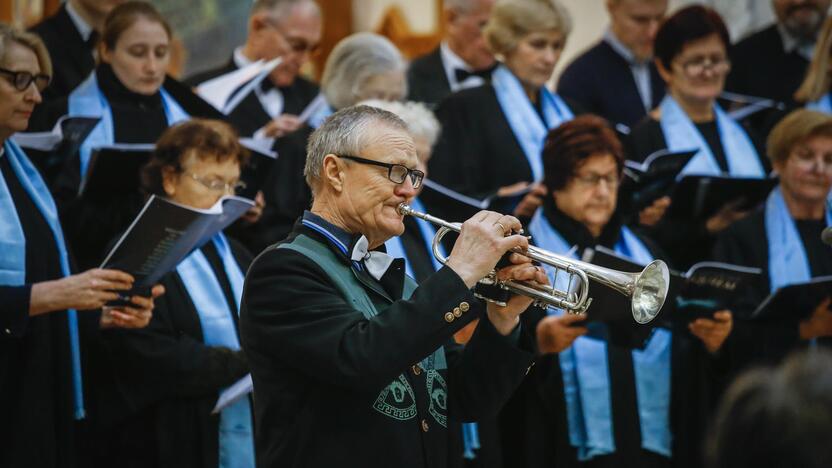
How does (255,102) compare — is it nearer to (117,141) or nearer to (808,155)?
(117,141)

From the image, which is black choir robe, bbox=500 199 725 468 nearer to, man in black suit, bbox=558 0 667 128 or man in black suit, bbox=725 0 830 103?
man in black suit, bbox=558 0 667 128

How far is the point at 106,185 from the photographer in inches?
191

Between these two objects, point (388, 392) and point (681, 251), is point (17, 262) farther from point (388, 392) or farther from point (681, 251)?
Answer: point (681, 251)

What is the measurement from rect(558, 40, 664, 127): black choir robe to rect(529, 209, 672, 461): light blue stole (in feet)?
5.33

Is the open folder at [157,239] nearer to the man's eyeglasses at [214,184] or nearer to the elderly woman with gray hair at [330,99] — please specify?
the man's eyeglasses at [214,184]

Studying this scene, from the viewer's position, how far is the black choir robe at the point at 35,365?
4133 millimetres

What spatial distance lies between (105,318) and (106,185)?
68 cm

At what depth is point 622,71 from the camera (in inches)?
269

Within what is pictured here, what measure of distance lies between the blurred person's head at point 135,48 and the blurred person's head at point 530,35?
5.52ft

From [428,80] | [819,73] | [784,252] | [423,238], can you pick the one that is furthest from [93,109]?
[819,73]

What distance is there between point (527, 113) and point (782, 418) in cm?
415

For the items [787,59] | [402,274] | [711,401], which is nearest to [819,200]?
[711,401]

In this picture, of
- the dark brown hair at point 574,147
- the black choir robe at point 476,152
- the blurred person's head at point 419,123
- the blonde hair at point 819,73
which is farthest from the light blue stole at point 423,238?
the blonde hair at point 819,73

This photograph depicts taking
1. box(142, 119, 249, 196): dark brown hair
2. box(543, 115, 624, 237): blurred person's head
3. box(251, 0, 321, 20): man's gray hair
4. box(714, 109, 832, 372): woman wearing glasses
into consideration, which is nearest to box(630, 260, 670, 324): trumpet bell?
box(543, 115, 624, 237): blurred person's head
